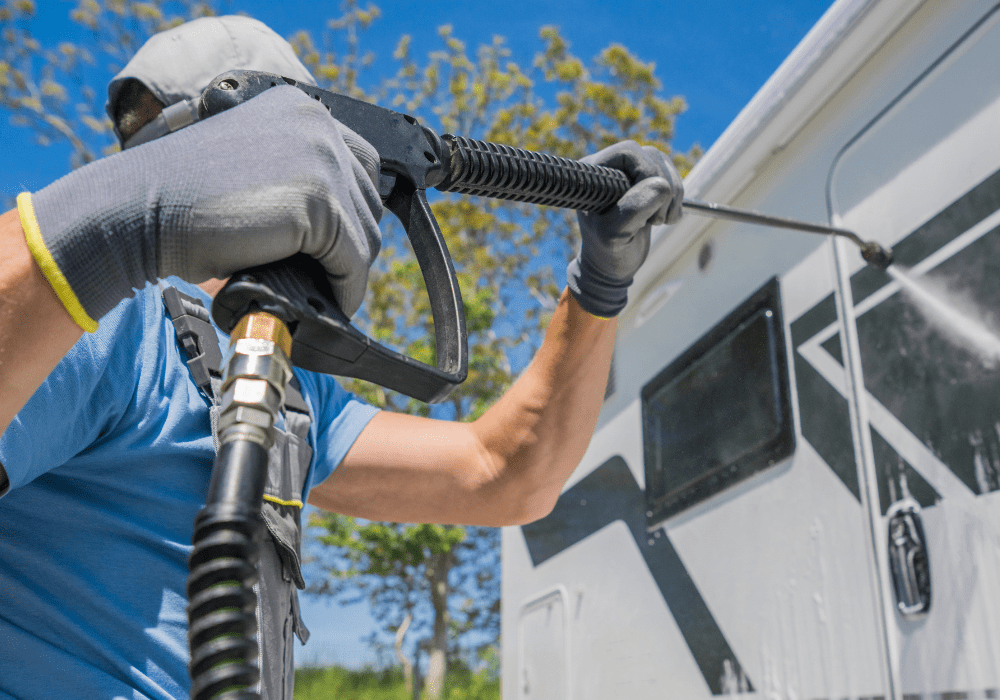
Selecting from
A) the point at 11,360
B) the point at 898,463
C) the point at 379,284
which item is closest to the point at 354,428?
the point at 11,360

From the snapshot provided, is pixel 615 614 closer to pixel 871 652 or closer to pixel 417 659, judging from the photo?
pixel 871 652

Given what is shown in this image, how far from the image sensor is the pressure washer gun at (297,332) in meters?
0.59

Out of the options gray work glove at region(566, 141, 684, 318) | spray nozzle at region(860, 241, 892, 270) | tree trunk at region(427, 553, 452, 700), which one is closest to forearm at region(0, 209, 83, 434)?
gray work glove at region(566, 141, 684, 318)

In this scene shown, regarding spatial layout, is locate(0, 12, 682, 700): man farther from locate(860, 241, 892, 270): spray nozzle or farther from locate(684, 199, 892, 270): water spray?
locate(860, 241, 892, 270): spray nozzle

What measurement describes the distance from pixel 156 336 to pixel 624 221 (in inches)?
29.9

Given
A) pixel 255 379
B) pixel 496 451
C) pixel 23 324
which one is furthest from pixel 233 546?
pixel 496 451

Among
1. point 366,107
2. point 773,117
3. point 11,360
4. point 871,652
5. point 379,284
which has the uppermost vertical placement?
point 379,284

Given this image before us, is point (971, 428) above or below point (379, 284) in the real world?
below

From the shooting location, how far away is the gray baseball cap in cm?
139

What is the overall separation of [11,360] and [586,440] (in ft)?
3.88

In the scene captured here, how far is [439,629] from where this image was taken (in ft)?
43.4

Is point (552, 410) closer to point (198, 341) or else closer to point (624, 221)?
point (624, 221)

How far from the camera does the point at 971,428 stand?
1.45 m

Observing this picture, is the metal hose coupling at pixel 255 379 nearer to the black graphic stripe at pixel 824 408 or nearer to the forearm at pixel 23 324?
the forearm at pixel 23 324
